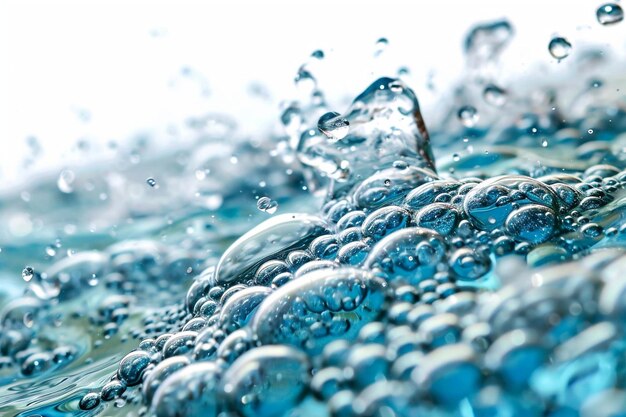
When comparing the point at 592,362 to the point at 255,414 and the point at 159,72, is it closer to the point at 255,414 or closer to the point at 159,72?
the point at 255,414

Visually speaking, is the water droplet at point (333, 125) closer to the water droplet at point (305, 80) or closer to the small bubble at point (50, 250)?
the water droplet at point (305, 80)

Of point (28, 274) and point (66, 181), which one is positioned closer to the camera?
point (28, 274)

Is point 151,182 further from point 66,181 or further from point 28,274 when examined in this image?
point 28,274

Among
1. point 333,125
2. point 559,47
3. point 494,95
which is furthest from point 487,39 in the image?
point 333,125

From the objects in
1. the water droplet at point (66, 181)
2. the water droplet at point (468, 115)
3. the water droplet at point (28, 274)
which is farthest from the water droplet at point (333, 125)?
the water droplet at point (66, 181)

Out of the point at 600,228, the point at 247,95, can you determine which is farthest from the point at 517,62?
the point at 600,228

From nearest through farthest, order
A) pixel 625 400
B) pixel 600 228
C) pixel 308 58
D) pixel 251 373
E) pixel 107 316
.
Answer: pixel 625 400 → pixel 251 373 → pixel 600 228 → pixel 107 316 → pixel 308 58
